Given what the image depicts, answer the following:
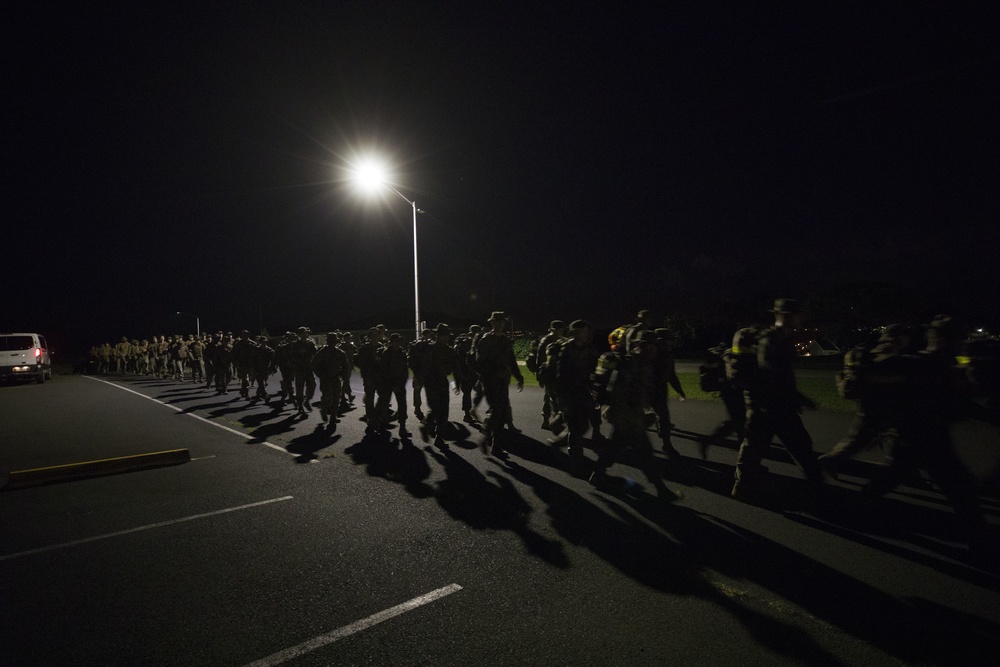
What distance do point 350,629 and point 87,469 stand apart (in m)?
5.78

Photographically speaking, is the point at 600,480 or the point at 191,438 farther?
the point at 191,438

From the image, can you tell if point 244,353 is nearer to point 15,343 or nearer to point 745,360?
point 745,360

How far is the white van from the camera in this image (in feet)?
71.3

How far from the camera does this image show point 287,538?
4434mm

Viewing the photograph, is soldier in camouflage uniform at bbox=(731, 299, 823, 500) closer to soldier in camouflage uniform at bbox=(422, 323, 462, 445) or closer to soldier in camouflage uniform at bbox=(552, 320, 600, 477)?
soldier in camouflage uniform at bbox=(552, 320, 600, 477)

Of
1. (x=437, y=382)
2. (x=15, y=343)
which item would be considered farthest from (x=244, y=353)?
(x=15, y=343)

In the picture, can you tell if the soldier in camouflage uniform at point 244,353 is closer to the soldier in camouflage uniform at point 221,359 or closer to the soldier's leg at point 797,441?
the soldier in camouflage uniform at point 221,359

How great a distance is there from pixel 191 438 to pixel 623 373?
8.24 m

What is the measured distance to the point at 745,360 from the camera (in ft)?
16.9

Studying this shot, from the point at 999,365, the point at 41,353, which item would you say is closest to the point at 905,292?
the point at 999,365

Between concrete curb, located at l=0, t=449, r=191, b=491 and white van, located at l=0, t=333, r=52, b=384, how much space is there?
69.0ft

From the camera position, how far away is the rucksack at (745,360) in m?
5.05

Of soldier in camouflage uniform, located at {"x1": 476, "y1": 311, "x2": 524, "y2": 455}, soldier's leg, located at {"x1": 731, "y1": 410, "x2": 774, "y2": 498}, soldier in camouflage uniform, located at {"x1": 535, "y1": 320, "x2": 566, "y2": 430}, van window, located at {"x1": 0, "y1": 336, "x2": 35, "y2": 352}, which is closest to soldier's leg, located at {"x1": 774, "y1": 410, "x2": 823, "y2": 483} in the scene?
soldier's leg, located at {"x1": 731, "y1": 410, "x2": 774, "y2": 498}

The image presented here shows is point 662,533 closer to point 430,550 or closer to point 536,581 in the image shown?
point 536,581
